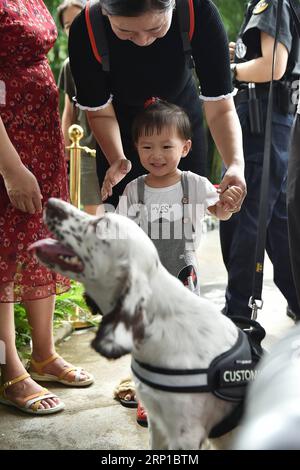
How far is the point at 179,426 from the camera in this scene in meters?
1.50

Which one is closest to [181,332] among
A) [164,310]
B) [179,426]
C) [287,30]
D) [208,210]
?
[164,310]

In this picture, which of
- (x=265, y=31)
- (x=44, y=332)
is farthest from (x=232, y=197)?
(x=265, y=31)

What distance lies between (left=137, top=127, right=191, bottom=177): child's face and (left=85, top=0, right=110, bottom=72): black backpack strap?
0.30 m

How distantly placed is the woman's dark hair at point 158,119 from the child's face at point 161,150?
0.06 feet

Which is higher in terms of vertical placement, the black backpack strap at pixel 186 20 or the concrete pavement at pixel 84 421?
the black backpack strap at pixel 186 20

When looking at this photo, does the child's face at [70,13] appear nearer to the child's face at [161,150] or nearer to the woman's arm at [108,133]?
the woman's arm at [108,133]

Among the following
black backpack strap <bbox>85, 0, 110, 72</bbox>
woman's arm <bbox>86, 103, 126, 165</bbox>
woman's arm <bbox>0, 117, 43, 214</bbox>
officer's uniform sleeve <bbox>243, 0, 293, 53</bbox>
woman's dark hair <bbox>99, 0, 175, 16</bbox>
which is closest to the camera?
woman's dark hair <bbox>99, 0, 175, 16</bbox>

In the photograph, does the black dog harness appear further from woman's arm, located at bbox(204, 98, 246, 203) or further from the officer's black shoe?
the officer's black shoe

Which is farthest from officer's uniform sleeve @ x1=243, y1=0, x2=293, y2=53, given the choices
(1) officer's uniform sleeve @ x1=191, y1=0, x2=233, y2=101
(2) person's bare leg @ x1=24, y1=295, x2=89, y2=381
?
(2) person's bare leg @ x1=24, y1=295, x2=89, y2=381

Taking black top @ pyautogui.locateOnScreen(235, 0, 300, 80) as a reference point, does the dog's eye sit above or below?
below

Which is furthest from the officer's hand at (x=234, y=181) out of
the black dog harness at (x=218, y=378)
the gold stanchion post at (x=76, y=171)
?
the gold stanchion post at (x=76, y=171)

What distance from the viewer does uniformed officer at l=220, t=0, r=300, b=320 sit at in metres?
3.10

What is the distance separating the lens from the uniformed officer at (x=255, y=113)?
3.10 m

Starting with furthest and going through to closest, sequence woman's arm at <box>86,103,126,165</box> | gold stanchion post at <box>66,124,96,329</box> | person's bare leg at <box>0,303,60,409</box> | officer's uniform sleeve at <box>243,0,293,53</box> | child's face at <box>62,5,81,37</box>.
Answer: child's face at <box>62,5,81,37</box> → gold stanchion post at <box>66,124,96,329</box> → officer's uniform sleeve at <box>243,0,293,53</box> → person's bare leg at <box>0,303,60,409</box> → woman's arm at <box>86,103,126,165</box>
